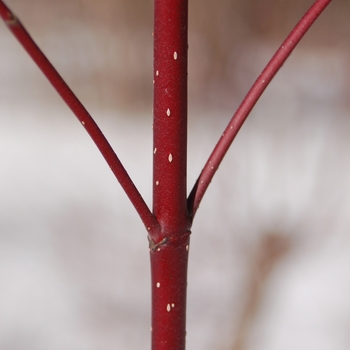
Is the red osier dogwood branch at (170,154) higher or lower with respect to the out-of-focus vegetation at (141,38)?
lower

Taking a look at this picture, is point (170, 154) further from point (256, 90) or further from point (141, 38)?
point (141, 38)

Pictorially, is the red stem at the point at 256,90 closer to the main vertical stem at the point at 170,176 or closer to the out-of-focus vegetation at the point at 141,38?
the main vertical stem at the point at 170,176

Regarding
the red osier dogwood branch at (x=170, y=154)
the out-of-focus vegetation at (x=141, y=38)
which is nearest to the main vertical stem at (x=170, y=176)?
the red osier dogwood branch at (x=170, y=154)

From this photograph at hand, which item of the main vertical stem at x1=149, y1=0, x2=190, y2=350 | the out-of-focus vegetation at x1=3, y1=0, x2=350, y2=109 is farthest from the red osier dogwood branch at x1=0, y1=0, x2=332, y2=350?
the out-of-focus vegetation at x1=3, y1=0, x2=350, y2=109

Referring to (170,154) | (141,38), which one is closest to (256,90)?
(170,154)

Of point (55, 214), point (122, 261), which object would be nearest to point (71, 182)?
point (55, 214)

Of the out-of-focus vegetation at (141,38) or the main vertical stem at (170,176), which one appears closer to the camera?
the main vertical stem at (170,176)
